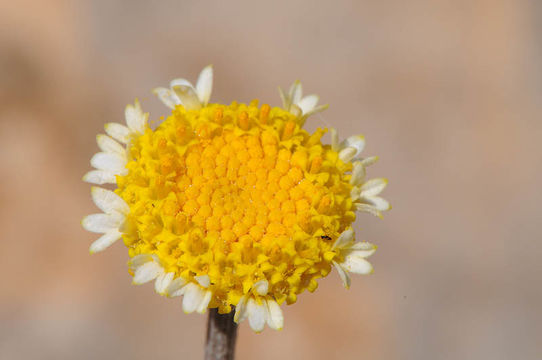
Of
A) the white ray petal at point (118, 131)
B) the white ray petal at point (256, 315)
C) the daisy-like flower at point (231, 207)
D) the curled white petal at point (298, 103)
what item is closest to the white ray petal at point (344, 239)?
the daisy-like flower at point (231, 207)

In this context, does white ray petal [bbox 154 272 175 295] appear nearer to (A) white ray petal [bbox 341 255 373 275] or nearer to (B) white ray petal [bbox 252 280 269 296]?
(B) white ray petal [bbox 252 280 269 296]

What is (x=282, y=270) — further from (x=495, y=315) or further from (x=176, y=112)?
(x=495, y=315)

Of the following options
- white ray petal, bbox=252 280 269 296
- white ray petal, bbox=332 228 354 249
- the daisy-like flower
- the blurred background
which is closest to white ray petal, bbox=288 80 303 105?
the daisy-like flower

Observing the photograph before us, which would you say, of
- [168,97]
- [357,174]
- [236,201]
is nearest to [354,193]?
[357,174]

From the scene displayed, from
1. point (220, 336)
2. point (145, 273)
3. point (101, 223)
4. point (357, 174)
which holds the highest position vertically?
→ point (357, 174)

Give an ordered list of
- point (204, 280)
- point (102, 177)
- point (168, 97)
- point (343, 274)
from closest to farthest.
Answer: point (204, 280)
point (343, 274)
point (102, 177)
point (168, 97)

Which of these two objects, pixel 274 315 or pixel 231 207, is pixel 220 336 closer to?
pixel 274 315
